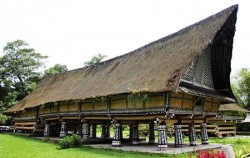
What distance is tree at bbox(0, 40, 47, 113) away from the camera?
128 feet

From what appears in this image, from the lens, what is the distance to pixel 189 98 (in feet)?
52.2

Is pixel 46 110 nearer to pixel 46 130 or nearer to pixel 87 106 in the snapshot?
pixel 46 130

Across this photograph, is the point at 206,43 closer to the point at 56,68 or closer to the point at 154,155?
the point at 154,155

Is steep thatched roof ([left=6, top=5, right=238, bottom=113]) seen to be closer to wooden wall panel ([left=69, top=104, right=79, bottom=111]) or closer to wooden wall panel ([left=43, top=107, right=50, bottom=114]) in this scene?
wooden wall panel ([left=69, top=104, right=79, bottom=111])

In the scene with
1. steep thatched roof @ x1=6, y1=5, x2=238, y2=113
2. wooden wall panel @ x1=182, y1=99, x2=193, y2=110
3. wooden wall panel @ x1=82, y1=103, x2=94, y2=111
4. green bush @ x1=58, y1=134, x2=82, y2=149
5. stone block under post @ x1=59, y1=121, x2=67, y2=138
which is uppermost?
steep thatched roof @ x1=6, y1=5, x2=238, y2=113

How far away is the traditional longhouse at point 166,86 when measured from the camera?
48.0 ft

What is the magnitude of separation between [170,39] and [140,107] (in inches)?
203

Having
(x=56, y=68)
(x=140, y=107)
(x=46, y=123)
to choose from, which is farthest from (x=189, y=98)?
(x=56, y=68)

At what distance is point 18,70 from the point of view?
1549 inches

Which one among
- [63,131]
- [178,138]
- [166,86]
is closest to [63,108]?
[63,131]

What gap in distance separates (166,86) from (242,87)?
124ft

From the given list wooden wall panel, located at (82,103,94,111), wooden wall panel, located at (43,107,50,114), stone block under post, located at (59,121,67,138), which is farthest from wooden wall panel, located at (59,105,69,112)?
wooden wall panel, located at (43,107,50,114)

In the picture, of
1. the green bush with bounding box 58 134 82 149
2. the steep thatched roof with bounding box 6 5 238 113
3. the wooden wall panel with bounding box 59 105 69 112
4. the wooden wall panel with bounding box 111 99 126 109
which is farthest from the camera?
the wooden wall panel with bounding box 59 105 69 112

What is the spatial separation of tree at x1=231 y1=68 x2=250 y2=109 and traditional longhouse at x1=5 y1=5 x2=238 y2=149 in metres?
30.3
